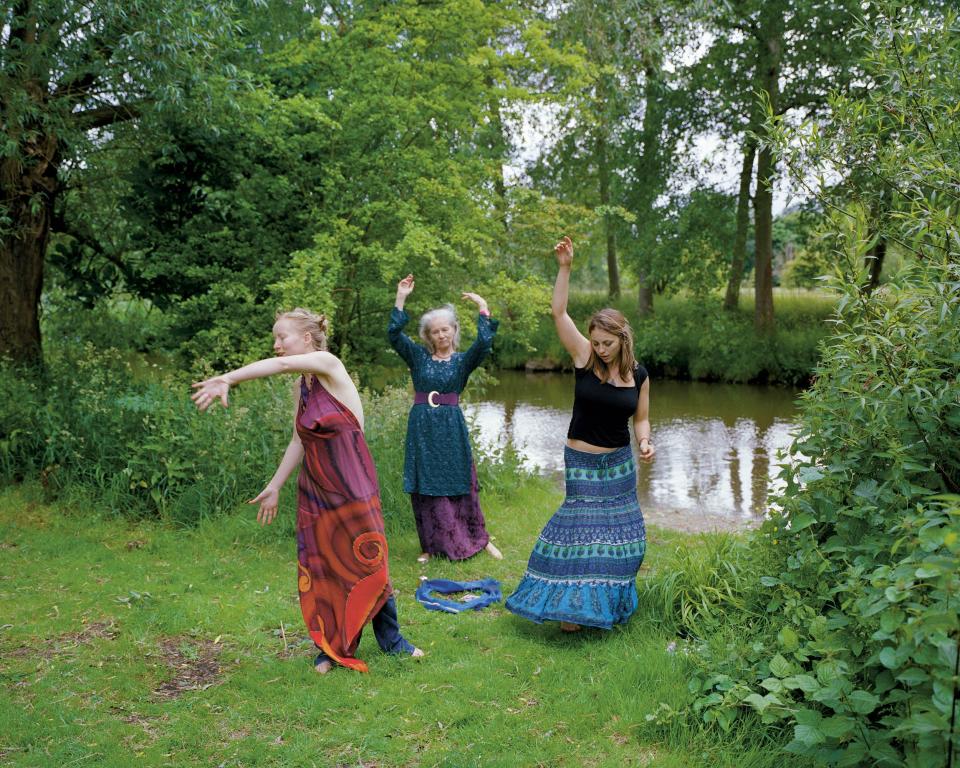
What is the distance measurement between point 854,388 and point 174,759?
344 cm

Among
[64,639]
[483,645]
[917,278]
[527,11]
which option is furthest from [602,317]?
[527,11]

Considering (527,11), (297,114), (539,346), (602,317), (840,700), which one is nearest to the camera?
(840,700)

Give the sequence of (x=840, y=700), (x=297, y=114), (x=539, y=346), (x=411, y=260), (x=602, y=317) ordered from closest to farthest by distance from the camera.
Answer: (x=840, y=700) < (x=602, y=317) < (x=297, y=114) < (x=411, y=260) < (x=539, y=346)

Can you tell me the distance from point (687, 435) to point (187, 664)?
35.7 ft

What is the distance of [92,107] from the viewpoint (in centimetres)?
873

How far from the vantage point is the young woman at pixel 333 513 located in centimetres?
444

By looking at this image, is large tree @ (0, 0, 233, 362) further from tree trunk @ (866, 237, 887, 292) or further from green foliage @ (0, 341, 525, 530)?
tree trunk @ (866, 237, 887, 292)

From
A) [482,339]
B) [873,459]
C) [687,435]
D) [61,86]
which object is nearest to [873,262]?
[873,459]

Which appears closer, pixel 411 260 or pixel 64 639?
pixel 64 639

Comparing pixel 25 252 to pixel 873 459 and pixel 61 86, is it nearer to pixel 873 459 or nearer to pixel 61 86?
pixel 61 86

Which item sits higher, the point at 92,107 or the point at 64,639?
the point at 92,107

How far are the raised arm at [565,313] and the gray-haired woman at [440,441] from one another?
166cm

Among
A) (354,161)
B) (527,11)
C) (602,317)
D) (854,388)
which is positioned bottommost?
(854,388)

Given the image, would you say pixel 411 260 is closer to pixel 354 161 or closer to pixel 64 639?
pixel 354 161
